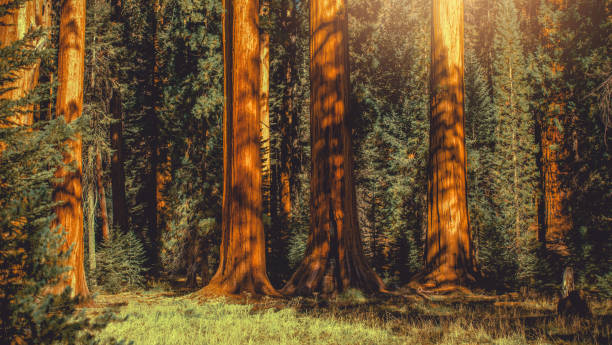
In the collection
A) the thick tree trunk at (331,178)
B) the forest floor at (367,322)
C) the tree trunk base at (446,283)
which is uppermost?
the thick tree trunk at (331,178)

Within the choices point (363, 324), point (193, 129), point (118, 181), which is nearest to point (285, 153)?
point (193, 129)

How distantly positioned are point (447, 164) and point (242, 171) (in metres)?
4.10

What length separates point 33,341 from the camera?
3.23 metres

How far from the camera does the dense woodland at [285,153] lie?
179 inches

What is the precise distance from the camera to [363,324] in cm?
659

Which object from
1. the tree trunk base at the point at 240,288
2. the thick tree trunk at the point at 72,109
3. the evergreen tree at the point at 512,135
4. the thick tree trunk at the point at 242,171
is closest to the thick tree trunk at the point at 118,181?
the thick tree trunk at the point at 72,109

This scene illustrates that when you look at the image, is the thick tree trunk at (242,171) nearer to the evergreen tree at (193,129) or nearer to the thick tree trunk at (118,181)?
the evergreen tree at (193,129)

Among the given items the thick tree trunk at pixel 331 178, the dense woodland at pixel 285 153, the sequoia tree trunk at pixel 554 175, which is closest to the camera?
the dense woodland at pixel 285 153

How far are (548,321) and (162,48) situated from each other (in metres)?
15.3

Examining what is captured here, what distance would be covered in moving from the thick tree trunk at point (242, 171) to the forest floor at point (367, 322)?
955 mm

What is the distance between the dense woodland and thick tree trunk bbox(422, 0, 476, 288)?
0.12 feet

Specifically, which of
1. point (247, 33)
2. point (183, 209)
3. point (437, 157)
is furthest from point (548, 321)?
point (183, 209)

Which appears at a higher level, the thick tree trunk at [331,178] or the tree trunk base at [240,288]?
the thick tree trunk at [331,178]

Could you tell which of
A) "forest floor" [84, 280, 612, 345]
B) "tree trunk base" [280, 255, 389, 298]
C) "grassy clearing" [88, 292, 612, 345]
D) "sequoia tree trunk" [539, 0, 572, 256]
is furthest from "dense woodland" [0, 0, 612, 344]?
"grassy clearing" [88, 292, 612, 345]
